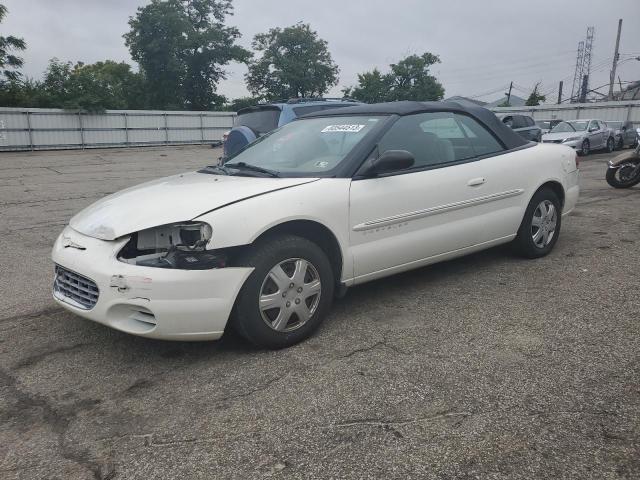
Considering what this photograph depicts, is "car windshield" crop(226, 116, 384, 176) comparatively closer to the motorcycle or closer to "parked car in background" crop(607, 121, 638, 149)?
the motorcycle

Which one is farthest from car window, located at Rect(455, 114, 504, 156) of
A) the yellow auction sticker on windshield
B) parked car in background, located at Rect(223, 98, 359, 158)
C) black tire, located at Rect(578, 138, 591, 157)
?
black tire, located at Rect(578, 138, 591, 157)

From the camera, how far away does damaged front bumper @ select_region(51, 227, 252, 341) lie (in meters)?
2.99

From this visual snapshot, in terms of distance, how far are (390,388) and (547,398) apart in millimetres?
775

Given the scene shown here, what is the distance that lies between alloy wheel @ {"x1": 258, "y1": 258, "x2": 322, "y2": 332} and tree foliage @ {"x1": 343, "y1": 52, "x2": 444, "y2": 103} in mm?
54049

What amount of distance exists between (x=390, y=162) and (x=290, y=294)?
44.6 inches

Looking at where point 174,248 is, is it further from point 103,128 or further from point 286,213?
point 103,128

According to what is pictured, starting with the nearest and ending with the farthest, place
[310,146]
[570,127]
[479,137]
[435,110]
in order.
Answer: [310,146], [435,110], [479,137], [570,127]

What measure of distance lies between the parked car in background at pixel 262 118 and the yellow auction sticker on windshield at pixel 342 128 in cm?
406

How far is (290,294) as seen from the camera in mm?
3346

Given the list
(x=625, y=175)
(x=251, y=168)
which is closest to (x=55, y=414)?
(x=251, y=168)

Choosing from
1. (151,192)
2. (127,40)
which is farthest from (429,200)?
(127,40)

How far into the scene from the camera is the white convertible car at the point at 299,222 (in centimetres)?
307

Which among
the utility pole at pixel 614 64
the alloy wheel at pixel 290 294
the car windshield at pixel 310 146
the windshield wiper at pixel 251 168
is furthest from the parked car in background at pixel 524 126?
the utility pole at pixel 614 64

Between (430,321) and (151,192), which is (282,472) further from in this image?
(151,192)
